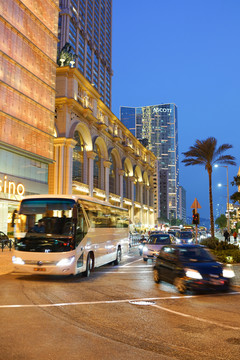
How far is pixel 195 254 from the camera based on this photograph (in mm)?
11516

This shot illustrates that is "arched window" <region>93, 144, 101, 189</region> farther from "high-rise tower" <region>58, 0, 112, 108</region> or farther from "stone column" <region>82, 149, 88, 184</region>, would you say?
"high-rise tower" <region>58, 0, 112, 108</region>

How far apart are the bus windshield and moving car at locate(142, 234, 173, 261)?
317 inches

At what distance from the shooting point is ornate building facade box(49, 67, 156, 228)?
155ft

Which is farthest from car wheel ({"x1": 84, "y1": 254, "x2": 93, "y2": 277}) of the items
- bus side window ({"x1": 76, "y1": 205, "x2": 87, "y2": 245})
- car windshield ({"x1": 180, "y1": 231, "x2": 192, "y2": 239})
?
car windshield ({"x1": 180, "y1": 231, "x2": 192, "y2": 239})

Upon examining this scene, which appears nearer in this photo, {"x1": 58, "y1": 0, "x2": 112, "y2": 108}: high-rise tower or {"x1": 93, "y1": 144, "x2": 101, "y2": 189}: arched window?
{"x1": 93, "y1": 144, "x2": 101, "y2": 189}: arched window

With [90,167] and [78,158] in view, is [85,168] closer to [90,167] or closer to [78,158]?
[90,167]

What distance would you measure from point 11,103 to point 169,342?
34193 mm

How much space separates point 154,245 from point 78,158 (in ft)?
121

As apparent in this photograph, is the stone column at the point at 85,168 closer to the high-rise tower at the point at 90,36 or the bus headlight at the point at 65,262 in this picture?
the bus headlight at the point at 65,262

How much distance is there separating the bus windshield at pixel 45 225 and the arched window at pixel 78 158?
132ft

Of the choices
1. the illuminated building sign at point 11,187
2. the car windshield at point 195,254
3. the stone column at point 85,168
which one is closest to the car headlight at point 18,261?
the car windshield at point 195,254

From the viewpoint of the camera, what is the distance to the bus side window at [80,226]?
507 inches

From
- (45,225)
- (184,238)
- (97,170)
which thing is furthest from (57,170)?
(45,225)

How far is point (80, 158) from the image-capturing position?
55625 mm
